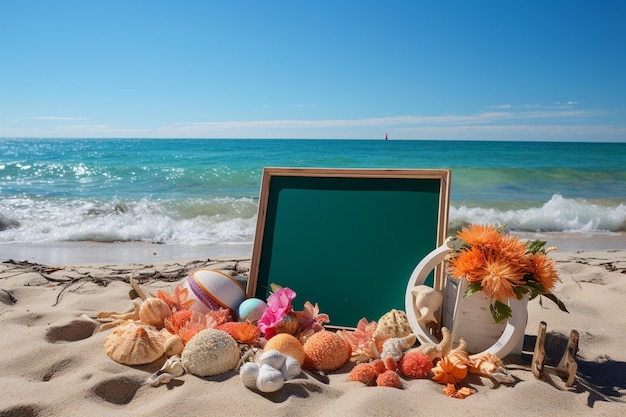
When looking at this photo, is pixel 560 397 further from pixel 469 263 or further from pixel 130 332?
pixel 130 332

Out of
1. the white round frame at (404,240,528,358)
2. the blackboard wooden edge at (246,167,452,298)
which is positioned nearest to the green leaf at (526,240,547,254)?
the white round frame at (404,240,528,358)

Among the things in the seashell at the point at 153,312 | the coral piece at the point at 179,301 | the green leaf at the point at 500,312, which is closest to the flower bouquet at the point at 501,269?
the green leaf at the point at 500,312

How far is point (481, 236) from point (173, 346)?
6.66 ft

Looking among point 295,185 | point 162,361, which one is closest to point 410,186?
point 295,185

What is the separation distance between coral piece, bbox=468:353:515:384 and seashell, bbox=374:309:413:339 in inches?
18.6

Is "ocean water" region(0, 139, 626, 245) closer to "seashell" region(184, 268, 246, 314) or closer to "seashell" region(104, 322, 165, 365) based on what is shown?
"seashell" region(184, 268, 246, 314)

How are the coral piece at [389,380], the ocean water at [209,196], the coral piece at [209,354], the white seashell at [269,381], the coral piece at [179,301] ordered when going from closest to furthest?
1. the white seashell at [269,381]
2. the coral piece at [389,380]
3. the coral piece at [209,354]
4. the coral piece at [179,301]
5. the ocean water at [209,196]

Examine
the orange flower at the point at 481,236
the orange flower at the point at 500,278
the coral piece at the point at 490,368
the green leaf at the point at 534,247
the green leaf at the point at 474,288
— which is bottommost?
the coral piece at the point at 490,368

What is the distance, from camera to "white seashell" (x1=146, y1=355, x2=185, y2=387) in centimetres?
278

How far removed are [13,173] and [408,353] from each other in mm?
22178

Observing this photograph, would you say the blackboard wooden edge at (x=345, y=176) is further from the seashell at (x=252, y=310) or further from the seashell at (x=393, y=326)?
the seashell at (x=393, y=326)

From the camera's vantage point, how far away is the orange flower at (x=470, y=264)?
2.95 meters

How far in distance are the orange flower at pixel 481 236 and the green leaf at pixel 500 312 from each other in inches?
14.3

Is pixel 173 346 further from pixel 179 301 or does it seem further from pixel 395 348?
pixel 395 348
